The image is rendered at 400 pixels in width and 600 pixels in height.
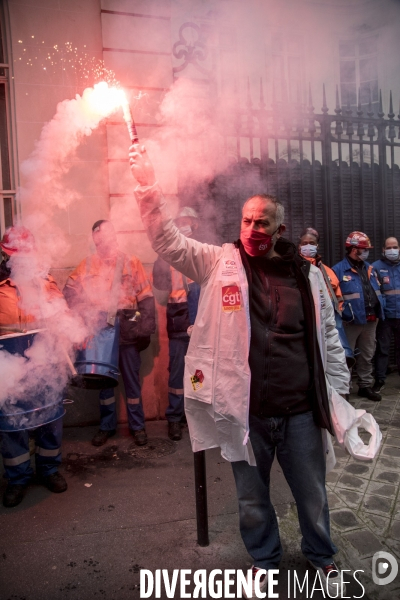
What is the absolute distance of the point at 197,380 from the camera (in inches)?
92.7

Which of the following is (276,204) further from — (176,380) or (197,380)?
(176,380)

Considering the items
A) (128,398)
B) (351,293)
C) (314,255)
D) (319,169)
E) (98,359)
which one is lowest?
(128,398)

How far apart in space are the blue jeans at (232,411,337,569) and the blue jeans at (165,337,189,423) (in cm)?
245

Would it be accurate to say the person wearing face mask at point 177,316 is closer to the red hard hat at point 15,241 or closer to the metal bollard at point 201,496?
the red hard hat at point 15,241

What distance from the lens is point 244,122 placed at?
5.98 m

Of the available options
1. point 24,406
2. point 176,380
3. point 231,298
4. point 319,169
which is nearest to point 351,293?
point 319,169

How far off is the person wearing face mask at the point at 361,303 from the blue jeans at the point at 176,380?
2335mm

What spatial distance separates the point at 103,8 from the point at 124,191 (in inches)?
80.5

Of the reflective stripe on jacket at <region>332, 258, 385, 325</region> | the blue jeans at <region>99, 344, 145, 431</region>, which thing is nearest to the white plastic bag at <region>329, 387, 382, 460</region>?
the blue jeans at <region>99, 344, 145, 431</region>

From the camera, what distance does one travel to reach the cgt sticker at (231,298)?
230cm

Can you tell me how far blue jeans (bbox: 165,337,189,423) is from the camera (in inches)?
193

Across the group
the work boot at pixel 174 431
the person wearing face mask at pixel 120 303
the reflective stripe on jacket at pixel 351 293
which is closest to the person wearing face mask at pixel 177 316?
→ the work boot at pixel 174 431

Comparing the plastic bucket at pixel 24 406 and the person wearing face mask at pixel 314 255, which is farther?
the person wearing face mask at pixel 314 255

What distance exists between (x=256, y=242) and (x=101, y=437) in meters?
3.20
